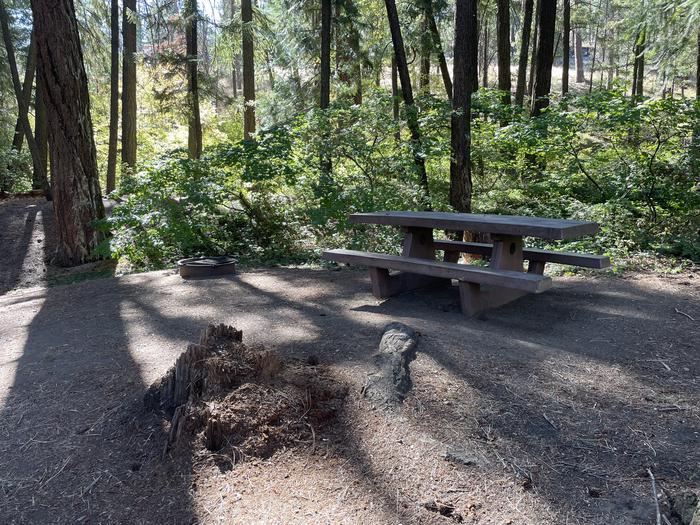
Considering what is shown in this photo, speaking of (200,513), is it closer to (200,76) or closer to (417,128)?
(417,128)

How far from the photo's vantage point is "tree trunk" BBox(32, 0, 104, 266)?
9133mm

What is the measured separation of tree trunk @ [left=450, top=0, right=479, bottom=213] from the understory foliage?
1.14 feet

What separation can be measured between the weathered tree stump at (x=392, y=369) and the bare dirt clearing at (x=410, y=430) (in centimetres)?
7

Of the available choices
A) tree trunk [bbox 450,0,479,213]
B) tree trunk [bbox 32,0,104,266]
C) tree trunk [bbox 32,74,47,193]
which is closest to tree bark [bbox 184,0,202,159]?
tree trunk [bbox 32,74,47,193]

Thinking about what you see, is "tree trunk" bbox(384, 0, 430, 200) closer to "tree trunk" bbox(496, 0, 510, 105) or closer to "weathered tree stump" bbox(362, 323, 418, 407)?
"tree trunk" bbox(496, 0, 510, 105)

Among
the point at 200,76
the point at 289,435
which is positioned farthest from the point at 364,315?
the point at 200,76

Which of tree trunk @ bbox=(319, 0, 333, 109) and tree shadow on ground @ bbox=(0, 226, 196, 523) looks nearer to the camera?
tree shadow on ground @ bbox=(0, 226, 196, 523)

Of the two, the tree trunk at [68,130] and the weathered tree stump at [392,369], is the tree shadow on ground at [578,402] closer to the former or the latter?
the weathered tree stump at [392,369]

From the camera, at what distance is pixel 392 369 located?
3.61 m

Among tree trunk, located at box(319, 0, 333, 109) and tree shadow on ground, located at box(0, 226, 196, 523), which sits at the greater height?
tree trunk, located at box(319, 0, 333, 109)

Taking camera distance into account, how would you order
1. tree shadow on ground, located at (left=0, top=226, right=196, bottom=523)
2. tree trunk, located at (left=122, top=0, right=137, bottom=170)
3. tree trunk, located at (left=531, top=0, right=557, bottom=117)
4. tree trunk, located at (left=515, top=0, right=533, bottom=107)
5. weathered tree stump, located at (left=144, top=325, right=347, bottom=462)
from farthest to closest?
tree trunk, located at (left=122, top=0, right=137, bottom=170) → tree trunk, located at (left=515, top=0, right=533, bottom=107) → tree trunk, located at (left=531, top=0, right=557, bottom=117) → weathered tree stump, located at (left=144, top=325, right=347, bottom=462) → tree shadow on ground, located at (left=0, top=226, right=196, bottom=523)

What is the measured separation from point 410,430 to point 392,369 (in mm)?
569

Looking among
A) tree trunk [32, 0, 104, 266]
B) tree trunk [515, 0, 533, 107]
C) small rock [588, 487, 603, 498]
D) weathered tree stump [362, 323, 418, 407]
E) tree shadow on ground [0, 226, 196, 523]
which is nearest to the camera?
small rock [588, 487, 603, 498]

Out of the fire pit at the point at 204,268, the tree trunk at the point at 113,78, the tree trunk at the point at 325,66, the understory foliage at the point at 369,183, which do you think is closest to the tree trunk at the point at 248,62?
the tree trunk at the point at 113,78
